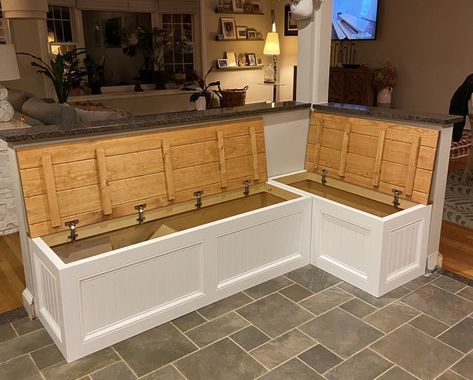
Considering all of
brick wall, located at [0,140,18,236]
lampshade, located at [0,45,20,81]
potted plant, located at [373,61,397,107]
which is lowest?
brick wall, located at [0,140,18,236]

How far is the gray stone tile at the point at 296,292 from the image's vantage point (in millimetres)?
2971

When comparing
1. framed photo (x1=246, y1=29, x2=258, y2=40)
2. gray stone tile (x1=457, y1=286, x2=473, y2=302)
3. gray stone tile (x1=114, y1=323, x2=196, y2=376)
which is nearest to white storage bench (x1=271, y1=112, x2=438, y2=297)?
gray stone tile (x1=457, y1=286, x2=473, y2=302)

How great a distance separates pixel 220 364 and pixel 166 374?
266mm

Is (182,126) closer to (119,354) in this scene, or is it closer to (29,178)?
(29,178)

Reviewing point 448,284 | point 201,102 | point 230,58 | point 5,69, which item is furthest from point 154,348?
point 230,58

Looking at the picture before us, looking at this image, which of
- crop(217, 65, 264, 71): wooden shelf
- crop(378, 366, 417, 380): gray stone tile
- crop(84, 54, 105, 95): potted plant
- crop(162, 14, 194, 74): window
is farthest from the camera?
crop(217, 65, 264, 71): wooden shelf

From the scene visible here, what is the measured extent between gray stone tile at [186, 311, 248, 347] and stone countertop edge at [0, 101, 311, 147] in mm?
1192

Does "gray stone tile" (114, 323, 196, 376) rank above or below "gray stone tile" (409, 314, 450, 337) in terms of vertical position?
Result: below

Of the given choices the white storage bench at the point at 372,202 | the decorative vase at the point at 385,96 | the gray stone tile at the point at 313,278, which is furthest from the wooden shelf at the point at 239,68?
the gray stone tile at the point at 313,278

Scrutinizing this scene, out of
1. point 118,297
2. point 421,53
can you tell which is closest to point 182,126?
point 118,297

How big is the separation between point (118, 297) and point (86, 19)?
5.85m

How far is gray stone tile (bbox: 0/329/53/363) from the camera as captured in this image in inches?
95.8

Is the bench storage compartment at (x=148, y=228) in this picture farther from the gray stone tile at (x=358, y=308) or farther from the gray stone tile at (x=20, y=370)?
the gray stone tile at (x=358, y=308)

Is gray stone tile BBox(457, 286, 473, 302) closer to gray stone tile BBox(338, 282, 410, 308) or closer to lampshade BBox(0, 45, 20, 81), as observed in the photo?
gray stone tile BBox(338, 282, 410, 308)
